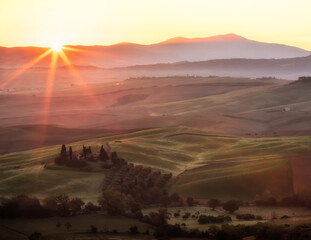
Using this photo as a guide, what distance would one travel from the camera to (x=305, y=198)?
43.1 m

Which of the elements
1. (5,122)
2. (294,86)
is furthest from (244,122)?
(294,86)

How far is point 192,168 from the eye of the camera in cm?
5950

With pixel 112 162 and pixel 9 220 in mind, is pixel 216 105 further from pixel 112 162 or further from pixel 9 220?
pixel 9 220

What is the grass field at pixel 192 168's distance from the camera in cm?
4922

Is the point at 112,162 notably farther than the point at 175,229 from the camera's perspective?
Yes

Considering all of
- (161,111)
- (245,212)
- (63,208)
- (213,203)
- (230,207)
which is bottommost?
(245,212)

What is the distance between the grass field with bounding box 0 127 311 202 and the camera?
49219mm

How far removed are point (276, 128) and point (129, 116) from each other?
1536 inches

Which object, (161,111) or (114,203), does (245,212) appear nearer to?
(114,203)

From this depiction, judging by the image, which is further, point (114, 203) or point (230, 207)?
point (230, 207)

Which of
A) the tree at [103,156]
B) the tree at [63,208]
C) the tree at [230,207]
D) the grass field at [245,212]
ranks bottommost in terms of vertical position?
the grass field at [245,212]

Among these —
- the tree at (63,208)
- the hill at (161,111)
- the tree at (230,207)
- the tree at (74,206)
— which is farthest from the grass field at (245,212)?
the hill at (161,111)

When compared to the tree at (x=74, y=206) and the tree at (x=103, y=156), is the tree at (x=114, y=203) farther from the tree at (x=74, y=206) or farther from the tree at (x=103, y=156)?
the tree at (x=103, y=156)

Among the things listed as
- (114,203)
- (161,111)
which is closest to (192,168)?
(114,203)
